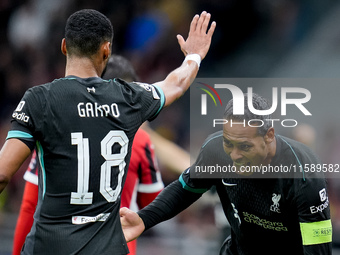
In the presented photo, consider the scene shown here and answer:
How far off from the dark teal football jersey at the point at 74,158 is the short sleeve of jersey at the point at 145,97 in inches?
3.4

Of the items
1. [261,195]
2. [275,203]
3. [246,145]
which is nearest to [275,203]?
[275,203]

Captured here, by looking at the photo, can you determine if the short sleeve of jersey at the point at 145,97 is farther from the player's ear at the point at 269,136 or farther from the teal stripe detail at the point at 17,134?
the player's ear at the point at 269,136

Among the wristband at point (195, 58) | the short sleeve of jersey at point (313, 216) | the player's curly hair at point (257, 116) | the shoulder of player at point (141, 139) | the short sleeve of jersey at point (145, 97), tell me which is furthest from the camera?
the shoulder of player at point (141, 139)

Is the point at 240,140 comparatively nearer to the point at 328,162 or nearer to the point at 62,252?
the point at 62,252

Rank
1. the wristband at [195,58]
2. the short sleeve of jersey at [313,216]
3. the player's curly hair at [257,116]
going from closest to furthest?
the short sleeve of jersey at [313,216], the player's curly hair at [257,116], the wristband at [195,58]

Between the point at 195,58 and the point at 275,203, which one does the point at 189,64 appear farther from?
the point at 275,203

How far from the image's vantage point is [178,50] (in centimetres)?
1125

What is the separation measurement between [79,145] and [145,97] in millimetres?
519

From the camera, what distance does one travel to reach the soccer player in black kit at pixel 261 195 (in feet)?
11.8

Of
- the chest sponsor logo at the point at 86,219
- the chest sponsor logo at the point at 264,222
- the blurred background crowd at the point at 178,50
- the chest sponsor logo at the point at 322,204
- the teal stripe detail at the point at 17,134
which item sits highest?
the blurred background crowd at the point at 178,50

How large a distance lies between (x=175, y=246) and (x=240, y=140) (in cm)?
568

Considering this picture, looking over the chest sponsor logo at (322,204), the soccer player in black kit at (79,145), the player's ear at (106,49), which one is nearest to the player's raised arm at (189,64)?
the soccer player in black kit at (79,145)

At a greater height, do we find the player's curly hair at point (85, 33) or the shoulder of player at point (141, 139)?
the player's curly hair at point (85, 33)

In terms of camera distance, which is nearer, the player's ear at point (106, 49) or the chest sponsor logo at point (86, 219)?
the chest sponsor logo at point (86, 219)
